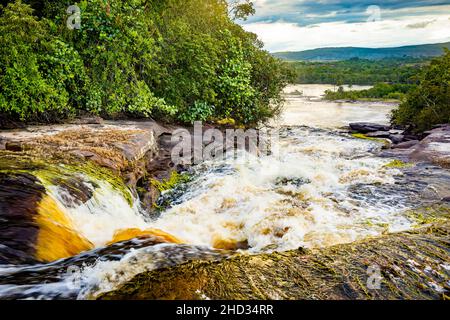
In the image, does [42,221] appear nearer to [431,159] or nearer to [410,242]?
[410,242]

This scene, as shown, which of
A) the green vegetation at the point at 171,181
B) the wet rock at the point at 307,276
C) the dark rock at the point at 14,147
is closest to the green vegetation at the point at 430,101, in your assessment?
the green vegetation at the point at 171,181

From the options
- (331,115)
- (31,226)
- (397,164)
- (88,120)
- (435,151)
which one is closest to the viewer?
(31,226)

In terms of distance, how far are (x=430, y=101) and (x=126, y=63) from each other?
19.8 metres

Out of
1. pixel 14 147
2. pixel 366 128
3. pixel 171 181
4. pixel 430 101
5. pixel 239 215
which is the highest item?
pixel 14 147

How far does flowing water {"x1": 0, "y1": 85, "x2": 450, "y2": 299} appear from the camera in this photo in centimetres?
335

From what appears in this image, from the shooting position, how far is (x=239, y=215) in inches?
291

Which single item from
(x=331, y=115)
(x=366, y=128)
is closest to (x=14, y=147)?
(x=366, y=128)

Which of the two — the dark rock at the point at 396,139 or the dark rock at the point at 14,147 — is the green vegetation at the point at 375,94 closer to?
the dark rock at the point at 396,139

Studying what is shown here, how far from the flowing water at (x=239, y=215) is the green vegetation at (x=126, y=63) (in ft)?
11.0

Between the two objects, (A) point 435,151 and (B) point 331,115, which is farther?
(B) point 331,115

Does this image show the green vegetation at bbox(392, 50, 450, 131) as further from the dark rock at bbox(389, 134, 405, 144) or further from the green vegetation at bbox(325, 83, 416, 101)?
the green vegetation at bbox(325, 83, 416, 101)

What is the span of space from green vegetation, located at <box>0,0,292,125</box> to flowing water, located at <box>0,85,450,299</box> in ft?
11.0

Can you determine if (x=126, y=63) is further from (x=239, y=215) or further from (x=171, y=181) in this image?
(x=239, y=215)

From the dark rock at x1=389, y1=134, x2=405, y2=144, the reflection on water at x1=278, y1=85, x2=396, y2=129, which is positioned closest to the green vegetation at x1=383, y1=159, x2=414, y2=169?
the reflection on water at x1=278, y1=85, x2=396, y2=129
